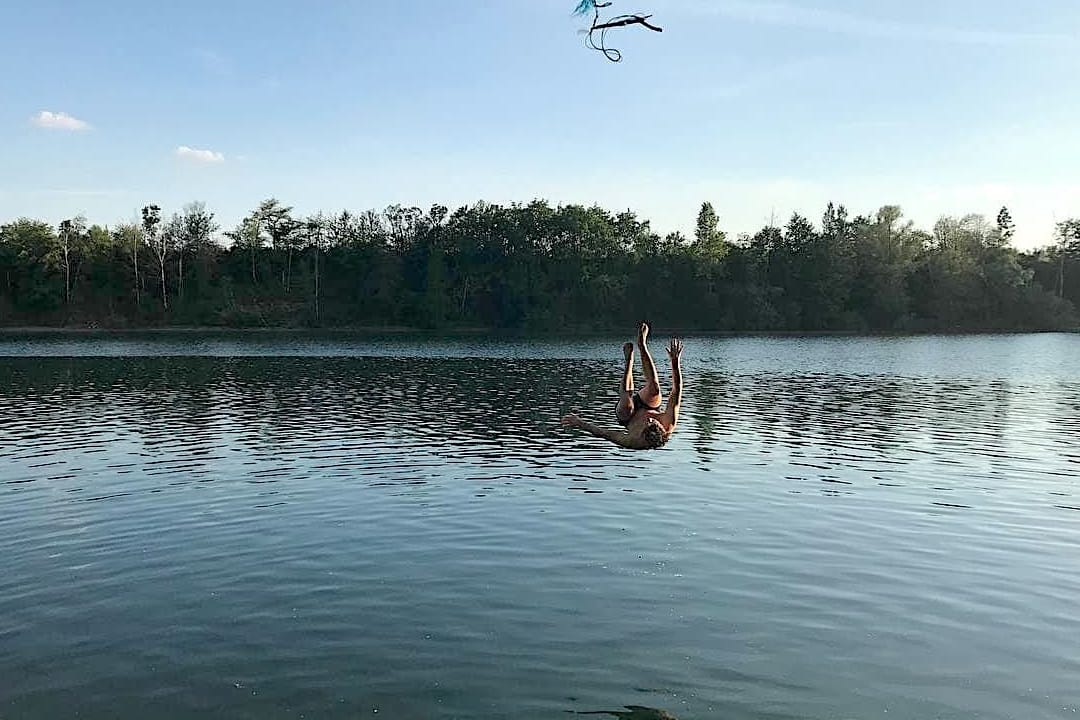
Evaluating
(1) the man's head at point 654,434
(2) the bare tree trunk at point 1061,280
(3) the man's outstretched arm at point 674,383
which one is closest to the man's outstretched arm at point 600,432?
(1) the man's head at point 654,434

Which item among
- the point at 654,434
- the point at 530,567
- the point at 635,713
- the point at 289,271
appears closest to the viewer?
the point at 635,713

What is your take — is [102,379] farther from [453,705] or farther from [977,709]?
[977,709]

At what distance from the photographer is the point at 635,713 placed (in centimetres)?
950

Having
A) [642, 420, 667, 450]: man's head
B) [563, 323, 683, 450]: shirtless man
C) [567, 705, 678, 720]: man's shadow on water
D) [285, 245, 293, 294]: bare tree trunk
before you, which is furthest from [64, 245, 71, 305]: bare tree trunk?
[567, 705, 678, 720]: man's shadow on water

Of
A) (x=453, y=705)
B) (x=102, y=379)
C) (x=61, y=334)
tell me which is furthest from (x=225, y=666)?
(x=61, y=334)

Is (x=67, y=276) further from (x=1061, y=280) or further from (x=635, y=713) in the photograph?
(x=1061, y=280)

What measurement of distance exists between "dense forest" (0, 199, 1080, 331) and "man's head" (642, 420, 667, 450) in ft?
367

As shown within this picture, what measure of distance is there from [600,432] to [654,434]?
2.34 feet

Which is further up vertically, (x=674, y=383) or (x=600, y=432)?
(x=674, y=383)

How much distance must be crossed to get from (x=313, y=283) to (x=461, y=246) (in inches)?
890

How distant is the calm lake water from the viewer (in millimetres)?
10188

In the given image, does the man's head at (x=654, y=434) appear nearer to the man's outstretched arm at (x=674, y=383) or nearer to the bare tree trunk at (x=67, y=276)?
the man's outstretched arm at (x=674, y=383)

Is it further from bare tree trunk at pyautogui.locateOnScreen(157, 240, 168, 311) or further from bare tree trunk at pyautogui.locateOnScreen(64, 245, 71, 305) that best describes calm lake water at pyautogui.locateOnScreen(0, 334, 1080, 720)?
bare tree trunk at pyautogui.locateOnScreen(64, 245, 71, 305)

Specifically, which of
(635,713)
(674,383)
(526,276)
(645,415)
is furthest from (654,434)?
(526,276)
